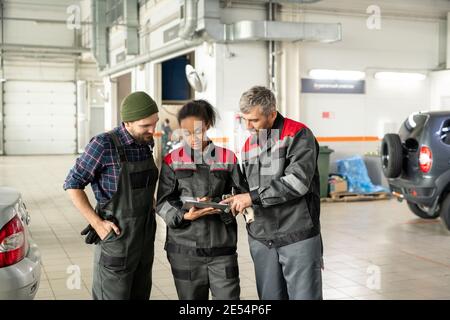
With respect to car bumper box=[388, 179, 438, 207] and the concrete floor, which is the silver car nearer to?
the concrete floor

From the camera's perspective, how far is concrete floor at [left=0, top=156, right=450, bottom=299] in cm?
453

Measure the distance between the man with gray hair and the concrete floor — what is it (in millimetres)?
1695

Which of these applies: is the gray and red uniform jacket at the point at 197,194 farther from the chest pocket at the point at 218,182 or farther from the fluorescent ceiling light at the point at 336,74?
the fluorescent ceiling light at the point at 336,74

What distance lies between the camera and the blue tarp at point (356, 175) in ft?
32.4

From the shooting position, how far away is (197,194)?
270 cm

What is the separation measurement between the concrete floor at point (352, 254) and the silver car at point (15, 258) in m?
1.37

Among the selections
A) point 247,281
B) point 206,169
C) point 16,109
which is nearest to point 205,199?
point 206,169

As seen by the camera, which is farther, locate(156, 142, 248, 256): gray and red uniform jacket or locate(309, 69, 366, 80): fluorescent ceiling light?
locate(309, 69, 366, 80): fluorescent ceiling light

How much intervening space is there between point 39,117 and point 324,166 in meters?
16.3

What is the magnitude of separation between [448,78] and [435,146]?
473cm

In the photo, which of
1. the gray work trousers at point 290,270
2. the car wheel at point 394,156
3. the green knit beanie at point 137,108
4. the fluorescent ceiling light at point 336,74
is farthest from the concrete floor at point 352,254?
the fluorescent ceiling light at point 336,74

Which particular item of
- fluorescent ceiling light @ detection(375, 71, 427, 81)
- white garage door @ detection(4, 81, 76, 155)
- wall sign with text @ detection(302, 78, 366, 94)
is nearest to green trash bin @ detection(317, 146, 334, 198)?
wall sign with text @ detection(302, 78, 366, 94)

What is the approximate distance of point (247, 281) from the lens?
4773 mm
